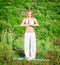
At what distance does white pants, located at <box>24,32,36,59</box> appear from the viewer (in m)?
12.3

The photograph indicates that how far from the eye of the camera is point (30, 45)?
487 inches

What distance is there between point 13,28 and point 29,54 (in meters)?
1.48

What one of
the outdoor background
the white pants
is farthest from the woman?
the outdoor background

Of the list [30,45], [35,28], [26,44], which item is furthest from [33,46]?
[35,28]

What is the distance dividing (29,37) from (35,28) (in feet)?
5.60

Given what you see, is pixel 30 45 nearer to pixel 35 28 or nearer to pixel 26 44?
pixel 26 44

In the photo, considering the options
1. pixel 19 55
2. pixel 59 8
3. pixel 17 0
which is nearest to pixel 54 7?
pixel 59 8

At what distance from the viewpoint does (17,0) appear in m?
14.6

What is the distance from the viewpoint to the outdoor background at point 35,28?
12106mm

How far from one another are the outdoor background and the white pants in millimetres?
263

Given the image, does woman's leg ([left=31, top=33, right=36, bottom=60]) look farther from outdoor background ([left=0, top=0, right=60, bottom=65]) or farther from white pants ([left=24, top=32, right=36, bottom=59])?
outdoor background ([left=0, top=0, right=60, bottom=65])

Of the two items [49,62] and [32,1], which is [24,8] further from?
[49,62]

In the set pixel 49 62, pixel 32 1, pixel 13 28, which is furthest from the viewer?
pixel 32 1

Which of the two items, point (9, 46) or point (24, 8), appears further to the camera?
point (24, 8)
